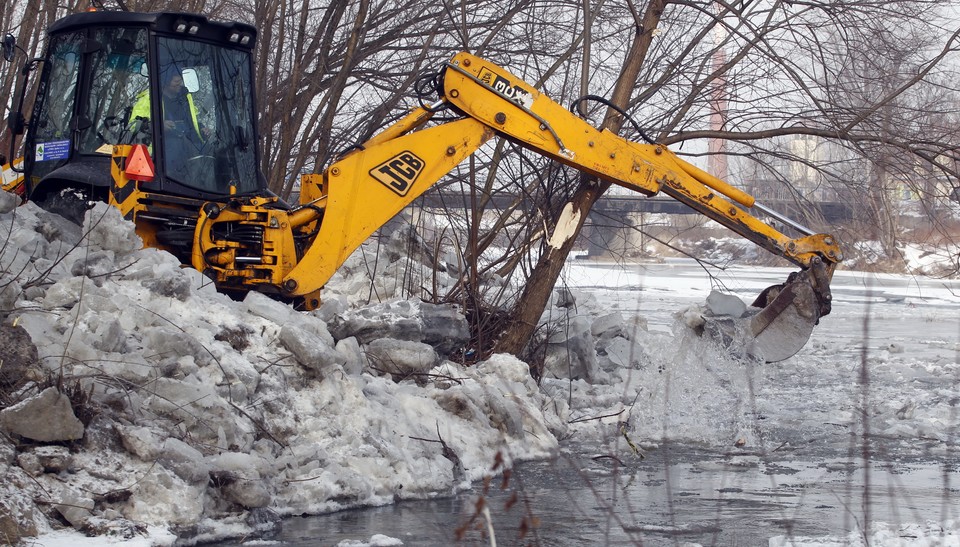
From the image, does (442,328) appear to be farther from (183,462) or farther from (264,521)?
(183,462)

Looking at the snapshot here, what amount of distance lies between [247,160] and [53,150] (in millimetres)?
1591

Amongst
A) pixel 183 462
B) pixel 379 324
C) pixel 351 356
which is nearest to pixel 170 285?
pixel 351 356

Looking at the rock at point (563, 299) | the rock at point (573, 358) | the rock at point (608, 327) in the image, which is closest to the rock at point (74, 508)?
the rock at point (573, 358)

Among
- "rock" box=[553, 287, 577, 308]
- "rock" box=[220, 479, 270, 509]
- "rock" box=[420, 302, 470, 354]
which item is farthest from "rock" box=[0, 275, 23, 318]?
"rock" box=[553, 287, 577, 308]

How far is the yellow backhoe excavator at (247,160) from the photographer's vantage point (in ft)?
29.7

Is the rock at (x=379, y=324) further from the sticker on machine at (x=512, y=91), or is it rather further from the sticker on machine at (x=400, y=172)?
the sticker on machine at (x=512, y=91)

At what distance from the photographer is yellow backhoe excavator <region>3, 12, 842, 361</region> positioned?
9.04 metres

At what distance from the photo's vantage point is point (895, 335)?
56.1 ft

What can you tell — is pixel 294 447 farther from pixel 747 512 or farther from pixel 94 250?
pixel 747 512

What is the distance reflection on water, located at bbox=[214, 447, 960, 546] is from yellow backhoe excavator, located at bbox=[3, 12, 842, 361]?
2.18m

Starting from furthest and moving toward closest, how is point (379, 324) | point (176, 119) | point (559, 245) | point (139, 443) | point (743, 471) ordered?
point (559, 245)
point (379, 324)
point (176, 119)
point (743, 471)
point (139, 443)

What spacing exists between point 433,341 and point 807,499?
394cm

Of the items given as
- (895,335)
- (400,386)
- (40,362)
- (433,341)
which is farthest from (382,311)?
(895,335)

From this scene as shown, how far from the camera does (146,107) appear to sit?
9.27 m
